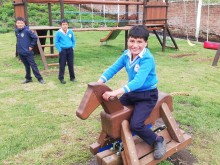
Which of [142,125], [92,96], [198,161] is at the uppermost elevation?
[92,96]

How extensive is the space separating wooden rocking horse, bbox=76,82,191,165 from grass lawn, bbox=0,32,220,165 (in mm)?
368

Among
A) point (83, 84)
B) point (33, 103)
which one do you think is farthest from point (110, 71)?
point (83, 84)

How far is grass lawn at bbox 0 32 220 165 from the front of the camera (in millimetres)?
3190

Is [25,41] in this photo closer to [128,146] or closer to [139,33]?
[139,33]

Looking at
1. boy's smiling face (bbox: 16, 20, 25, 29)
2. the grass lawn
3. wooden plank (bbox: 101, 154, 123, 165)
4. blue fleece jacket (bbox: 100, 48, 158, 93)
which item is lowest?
the grass lawn

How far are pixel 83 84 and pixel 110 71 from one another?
3.29m

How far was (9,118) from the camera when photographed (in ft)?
13.5

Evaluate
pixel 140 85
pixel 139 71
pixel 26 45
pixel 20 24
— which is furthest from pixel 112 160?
pixel 20 24

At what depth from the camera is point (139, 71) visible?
8.25ft

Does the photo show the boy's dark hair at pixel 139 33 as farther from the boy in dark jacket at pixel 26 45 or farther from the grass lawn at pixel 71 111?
the boy in dark jacket at pixel 26 45

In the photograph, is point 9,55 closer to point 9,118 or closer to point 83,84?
point 83,84

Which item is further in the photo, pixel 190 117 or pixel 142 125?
pixel 190 117

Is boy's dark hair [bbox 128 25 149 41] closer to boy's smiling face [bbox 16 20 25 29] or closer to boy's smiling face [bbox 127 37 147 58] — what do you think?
boy's smiling face [bbox 127 37 147 58]

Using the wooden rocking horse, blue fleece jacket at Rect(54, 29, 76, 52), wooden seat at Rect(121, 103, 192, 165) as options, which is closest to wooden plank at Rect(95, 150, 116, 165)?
the wooden rocking horse
